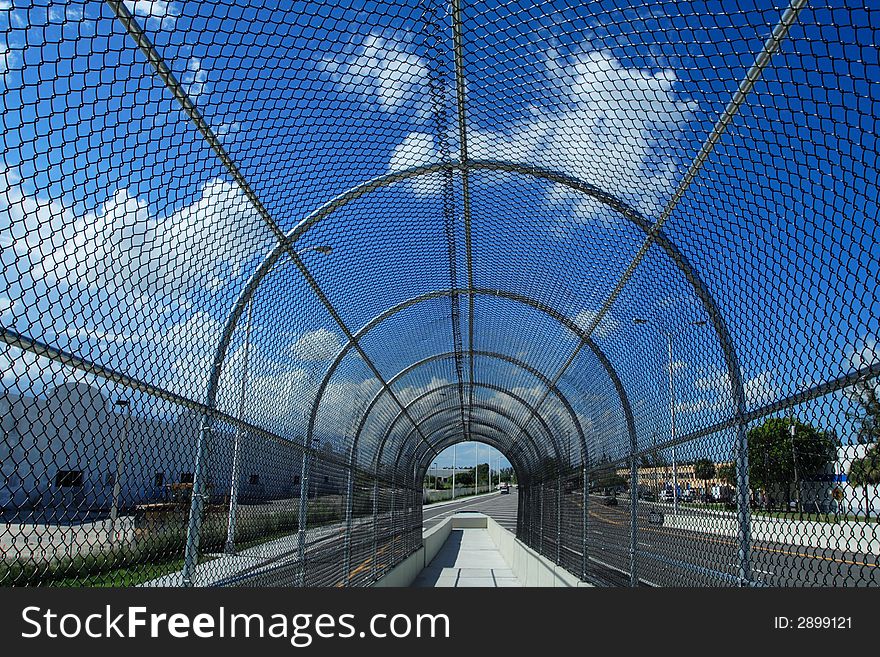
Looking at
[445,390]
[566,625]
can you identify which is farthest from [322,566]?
[445,390]

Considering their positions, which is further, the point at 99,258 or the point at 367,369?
the point at 367,369

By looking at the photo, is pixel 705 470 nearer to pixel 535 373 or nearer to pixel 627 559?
pixel 627 559

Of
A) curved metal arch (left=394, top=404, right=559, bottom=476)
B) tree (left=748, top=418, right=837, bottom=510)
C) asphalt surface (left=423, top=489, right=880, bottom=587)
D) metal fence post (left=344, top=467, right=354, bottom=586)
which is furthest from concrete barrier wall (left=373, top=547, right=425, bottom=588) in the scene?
tree (left=748, top=418, right=837, bottom=510)

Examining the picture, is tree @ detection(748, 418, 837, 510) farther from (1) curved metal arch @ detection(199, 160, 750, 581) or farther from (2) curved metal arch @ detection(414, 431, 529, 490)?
(2) curved metal arch @ detection(414, 431, 529, 490)

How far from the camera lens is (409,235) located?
610 centimetres

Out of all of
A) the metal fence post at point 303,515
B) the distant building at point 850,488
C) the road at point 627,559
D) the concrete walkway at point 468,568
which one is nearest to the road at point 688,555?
the road at point 627,559

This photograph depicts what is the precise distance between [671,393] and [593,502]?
12.2ft

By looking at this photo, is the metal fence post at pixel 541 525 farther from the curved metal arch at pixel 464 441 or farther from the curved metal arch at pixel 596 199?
the curved metal arch at pixel 596 199

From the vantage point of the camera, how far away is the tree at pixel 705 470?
173 inches

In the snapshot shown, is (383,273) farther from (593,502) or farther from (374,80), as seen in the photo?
(593,502)

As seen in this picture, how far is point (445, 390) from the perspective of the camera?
13.2 meters

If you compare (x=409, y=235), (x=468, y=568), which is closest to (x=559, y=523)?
(x=409, y=235)

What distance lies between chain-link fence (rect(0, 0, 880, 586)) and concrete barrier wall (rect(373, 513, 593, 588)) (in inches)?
174

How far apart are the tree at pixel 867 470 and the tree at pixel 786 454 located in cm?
15
